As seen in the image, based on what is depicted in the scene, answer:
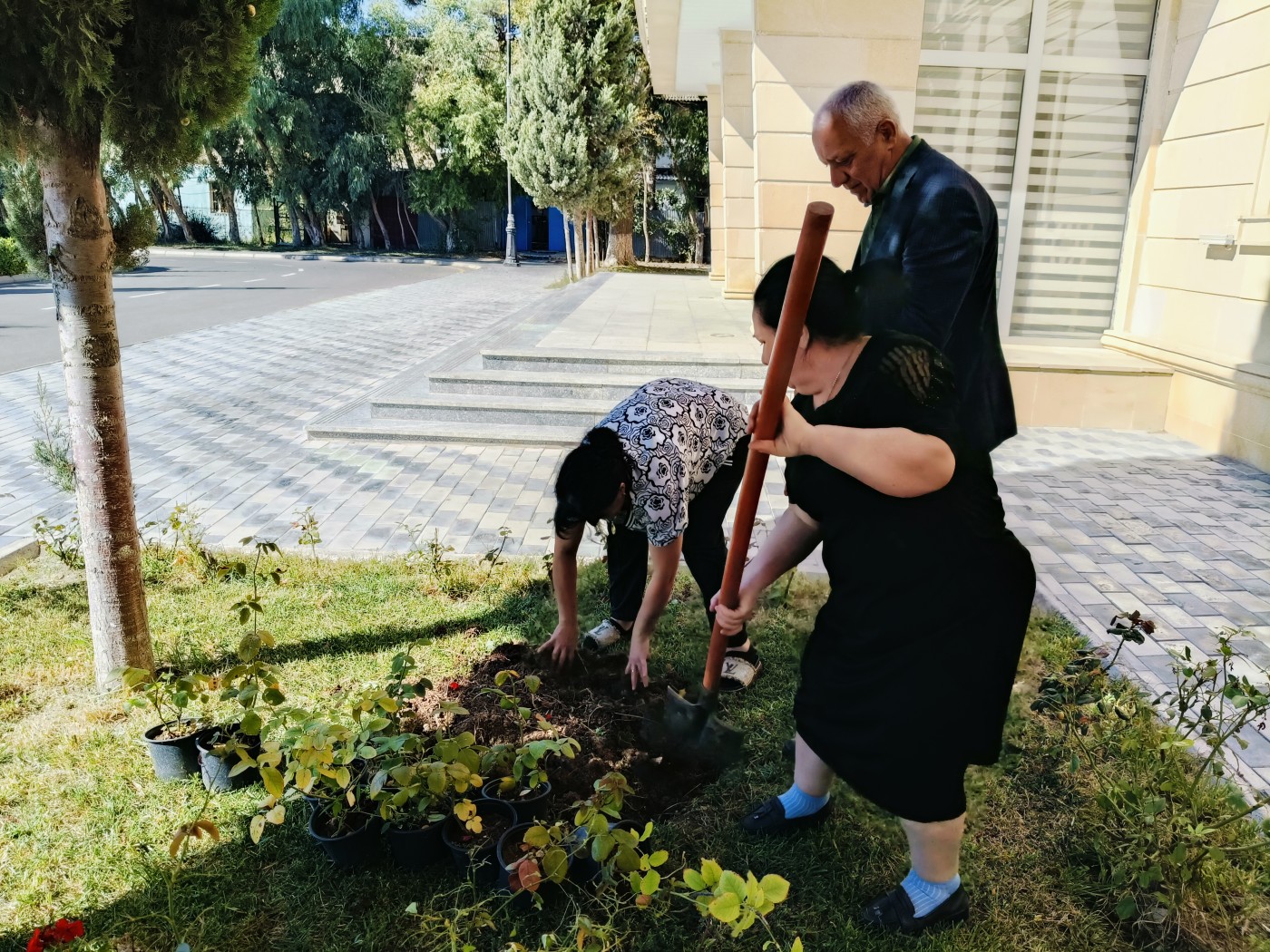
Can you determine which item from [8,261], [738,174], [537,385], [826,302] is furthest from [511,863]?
[8,261]

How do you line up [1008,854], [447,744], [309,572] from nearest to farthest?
[447,744] < [1008,854] < [309,572]

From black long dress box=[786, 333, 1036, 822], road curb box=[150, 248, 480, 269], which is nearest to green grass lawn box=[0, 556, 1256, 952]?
black long dress box=[786, 333, 1036, 822]

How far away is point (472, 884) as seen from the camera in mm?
2221

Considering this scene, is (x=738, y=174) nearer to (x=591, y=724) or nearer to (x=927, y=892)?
(x=591, y=724)

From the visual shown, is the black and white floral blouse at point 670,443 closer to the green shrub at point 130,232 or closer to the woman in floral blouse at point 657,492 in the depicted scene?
the woman in floral blouse at point 657,492

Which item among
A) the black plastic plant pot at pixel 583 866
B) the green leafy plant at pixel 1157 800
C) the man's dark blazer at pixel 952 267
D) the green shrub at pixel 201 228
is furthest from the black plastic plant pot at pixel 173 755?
the green shrub at pixel 201 228

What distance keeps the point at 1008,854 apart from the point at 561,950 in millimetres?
1397

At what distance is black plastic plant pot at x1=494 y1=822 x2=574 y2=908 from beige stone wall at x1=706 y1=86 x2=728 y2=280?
53.0ft

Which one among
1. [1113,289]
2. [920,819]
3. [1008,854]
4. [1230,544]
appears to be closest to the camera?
[920,819]

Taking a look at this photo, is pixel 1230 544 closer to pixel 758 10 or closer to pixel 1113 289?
pixel 1113 289

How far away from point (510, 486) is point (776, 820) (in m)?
3.72

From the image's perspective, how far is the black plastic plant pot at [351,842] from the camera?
2348mm

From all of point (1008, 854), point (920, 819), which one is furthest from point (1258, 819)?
point (920, 819)

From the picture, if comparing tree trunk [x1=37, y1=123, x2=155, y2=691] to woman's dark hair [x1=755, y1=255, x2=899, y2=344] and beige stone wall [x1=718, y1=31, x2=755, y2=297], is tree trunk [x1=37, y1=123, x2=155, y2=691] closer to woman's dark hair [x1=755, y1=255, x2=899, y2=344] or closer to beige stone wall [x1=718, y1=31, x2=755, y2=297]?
woman's dark hair [x1=755, y1=255, x2=899, y2=344]
